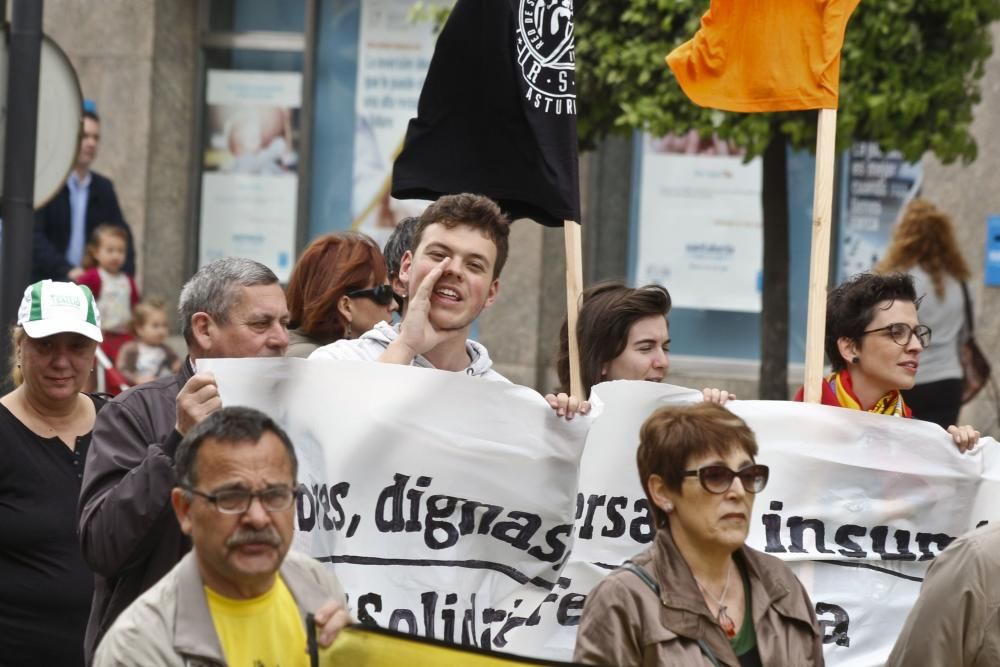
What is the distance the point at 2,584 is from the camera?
211 inches

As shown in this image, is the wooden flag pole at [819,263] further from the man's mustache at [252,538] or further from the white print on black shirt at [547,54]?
the man's mustache at [252,538]

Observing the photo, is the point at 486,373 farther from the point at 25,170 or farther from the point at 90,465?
the point at 25,170

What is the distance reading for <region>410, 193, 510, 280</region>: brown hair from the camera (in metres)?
5.26

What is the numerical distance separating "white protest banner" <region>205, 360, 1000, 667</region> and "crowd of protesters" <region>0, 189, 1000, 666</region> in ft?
0.46

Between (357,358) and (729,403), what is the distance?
111 centimetres

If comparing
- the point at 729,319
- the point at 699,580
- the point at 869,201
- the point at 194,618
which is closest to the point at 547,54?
the point at 699,580

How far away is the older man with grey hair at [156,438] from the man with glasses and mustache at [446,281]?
0.22m

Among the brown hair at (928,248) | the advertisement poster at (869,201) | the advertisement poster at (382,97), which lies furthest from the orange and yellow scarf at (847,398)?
the advertisement poster at (382,97)

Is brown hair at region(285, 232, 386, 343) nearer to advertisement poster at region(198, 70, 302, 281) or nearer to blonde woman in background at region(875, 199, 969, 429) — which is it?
blonde woman in background at region(875, 199, 969, 429)

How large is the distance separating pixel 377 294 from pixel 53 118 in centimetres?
152

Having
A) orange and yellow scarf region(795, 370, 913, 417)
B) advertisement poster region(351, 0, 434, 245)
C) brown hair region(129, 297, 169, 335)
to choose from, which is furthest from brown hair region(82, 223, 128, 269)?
orange and yellow scarf region(795, 370, 913, 417)

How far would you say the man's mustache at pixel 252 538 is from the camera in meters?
3.73

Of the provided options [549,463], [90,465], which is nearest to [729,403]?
[549,463]

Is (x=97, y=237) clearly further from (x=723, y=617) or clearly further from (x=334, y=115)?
(x=723, y=617)
